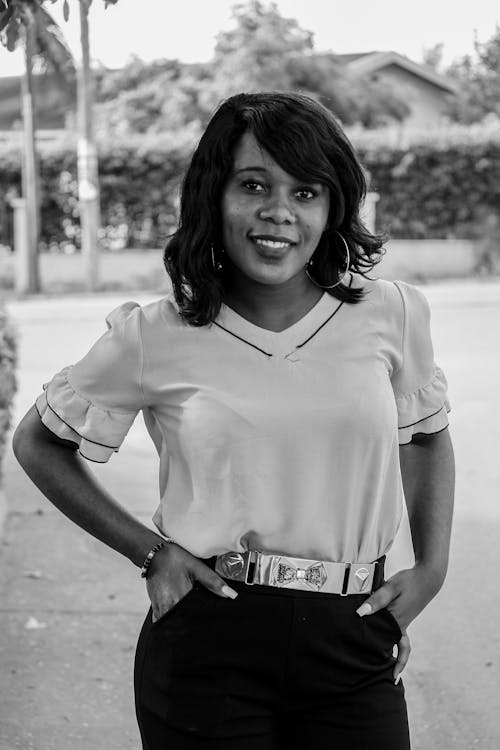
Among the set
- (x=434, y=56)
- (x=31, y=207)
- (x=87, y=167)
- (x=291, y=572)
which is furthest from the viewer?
(x=434, y=56)

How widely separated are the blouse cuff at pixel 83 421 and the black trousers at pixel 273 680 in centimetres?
35

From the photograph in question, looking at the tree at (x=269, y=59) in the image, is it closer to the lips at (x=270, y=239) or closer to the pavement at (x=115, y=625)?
the pavement at (x=115, y=625)

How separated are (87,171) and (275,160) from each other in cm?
1800

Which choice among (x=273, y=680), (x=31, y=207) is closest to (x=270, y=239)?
(x=273, y=680)

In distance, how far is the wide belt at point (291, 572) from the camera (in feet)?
6.74

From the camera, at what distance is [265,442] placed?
81.1 inches

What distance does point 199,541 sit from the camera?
2105 mm

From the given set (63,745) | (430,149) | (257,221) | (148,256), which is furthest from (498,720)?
(430,149)

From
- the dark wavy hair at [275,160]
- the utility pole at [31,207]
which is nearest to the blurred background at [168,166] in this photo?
the utility pole at [31,207]

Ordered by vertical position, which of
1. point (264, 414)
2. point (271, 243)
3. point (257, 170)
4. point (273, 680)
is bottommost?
point (273, 680)

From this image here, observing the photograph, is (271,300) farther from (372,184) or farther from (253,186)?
(372,184)

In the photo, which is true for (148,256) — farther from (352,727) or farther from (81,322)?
(352,727)

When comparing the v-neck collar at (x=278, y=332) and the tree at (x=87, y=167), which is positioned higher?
the v-neck collar at (x=278, y=332)

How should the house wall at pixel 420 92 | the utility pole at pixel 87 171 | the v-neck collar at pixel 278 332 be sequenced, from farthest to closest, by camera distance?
1. the house wall at pixel 420 92
2. the utility pole at pixel 87 171
3. the v-neck collar at pixel 278 332
